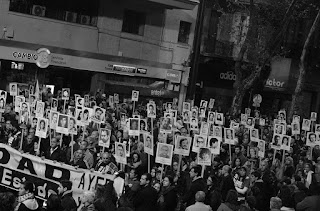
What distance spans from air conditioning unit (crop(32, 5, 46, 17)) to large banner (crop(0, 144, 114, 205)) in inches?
768

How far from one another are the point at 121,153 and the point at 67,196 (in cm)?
446

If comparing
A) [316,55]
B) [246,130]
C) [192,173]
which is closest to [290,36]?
[316,55]

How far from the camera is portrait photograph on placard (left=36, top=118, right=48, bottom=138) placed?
56.6 ft

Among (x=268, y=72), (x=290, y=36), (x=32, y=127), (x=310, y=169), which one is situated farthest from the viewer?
(x=290, y=36)

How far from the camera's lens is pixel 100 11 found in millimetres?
35250

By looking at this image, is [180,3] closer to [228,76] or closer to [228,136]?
[228,76]

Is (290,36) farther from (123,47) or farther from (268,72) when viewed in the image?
(123,47)

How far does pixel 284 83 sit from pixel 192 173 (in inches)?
1167

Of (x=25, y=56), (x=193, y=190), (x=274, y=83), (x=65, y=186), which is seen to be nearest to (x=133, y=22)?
(x=25, y=56)

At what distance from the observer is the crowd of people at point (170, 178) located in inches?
455

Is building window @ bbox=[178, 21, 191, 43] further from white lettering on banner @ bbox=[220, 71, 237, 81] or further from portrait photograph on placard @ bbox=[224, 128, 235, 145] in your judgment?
portrait photograph on placard @ bbox=[224, 128, 235, 145]

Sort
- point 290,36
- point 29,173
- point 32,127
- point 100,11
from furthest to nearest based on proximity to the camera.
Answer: point 290,36
point 100,11
point 32,127
point 29,173

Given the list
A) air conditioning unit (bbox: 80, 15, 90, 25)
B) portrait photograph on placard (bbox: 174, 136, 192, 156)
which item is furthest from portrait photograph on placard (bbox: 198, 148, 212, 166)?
air conditioning unit (bbox: 80, 15, 90, 25)

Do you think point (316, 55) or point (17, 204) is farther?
point (316, 55)
